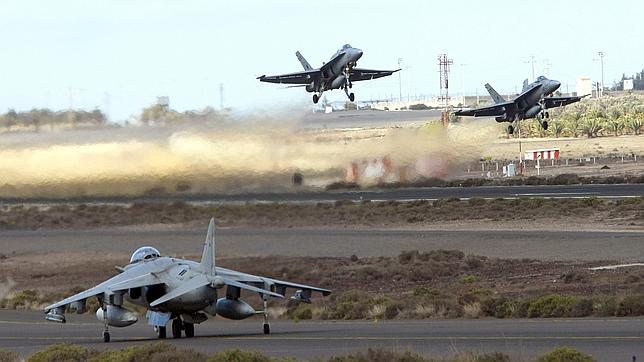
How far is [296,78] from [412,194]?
86.6 ft

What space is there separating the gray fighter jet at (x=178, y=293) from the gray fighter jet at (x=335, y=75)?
35.1m

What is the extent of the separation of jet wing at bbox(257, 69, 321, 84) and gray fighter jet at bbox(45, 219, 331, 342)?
39.6m

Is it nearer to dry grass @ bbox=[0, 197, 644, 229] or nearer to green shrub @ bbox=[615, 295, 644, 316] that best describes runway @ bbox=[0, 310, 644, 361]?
green shrub @ bbox=[615, 295, 644, 316]

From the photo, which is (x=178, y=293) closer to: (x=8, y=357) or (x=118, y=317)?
(x=118, y=317)

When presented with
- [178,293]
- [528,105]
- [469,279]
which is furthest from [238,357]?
[528,105]

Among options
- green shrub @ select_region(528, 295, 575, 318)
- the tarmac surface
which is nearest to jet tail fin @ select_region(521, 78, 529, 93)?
the tarmac surface

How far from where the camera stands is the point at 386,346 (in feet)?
84.8

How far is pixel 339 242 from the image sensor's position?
64312 millimetres

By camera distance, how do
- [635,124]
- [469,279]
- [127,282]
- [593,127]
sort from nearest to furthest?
[127,282], [469,279], [635,124], [593,127]

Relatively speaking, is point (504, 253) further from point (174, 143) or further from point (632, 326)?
point (632, 326)

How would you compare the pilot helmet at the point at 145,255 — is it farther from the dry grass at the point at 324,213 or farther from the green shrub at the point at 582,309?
the dry grass at the point at 324,213

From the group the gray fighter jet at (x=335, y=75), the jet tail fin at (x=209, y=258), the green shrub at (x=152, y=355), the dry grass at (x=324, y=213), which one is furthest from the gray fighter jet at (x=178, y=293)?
the dry grass at (x=324, y=213)

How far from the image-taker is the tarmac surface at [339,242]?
5578 cm

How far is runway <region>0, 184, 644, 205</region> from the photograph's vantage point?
70.4m
